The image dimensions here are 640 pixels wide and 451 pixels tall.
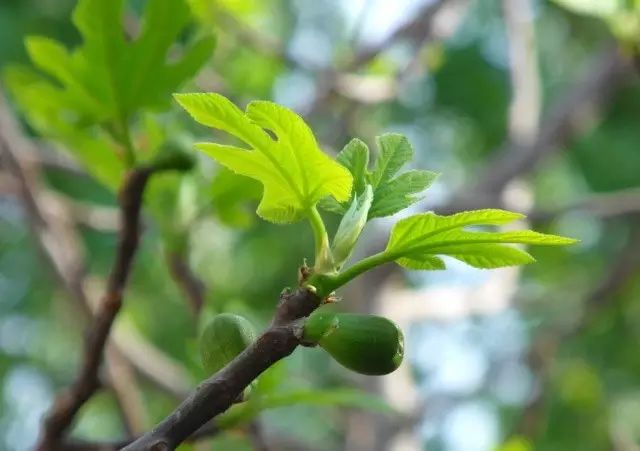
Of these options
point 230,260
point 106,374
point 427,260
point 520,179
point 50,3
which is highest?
point 427,260

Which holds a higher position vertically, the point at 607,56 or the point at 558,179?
the point at 607,56

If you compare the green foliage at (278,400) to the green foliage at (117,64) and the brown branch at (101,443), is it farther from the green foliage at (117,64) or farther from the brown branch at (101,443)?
the green foliage at (117,64)

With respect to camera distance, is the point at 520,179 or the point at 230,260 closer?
the point at 520,179

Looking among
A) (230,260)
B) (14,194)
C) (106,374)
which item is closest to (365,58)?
(14,194)

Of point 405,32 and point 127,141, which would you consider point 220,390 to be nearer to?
point 127,141

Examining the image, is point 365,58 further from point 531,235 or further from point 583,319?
point 531,235

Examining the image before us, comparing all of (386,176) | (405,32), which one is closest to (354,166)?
(386,176)
